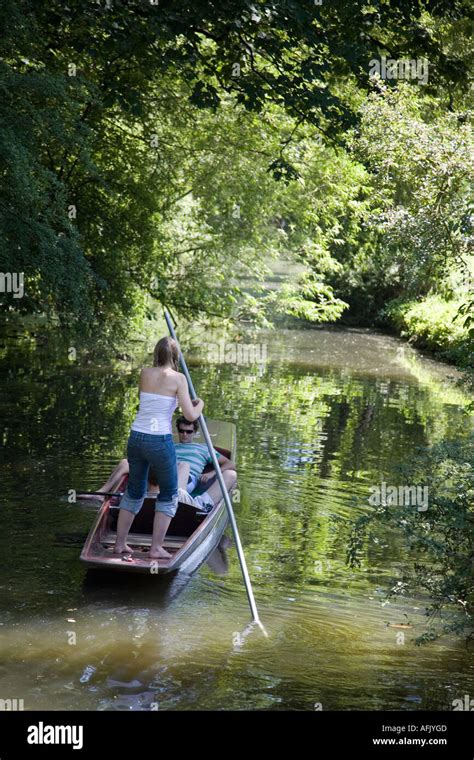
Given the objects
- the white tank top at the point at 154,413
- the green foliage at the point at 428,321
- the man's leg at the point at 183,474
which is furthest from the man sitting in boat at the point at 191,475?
the green foliage at the point at 428,321

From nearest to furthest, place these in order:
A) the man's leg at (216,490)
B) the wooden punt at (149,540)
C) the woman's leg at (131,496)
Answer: the wooden punt at (149,540) → the woman's leg at (131,496) → the man's leg at (216,490)

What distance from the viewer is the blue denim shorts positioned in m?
7.06

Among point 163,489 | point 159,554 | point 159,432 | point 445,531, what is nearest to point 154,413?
point 159,432

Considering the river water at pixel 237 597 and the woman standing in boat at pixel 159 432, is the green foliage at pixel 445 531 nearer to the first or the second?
the river water at pixel 237 597

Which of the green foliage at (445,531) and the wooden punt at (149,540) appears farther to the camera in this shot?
the wooden punt at (149,540)

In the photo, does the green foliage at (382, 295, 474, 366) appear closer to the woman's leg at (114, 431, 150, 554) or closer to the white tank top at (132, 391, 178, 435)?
the woman's leg at (114, 431, 150, 554)

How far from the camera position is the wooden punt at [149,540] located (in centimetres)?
690

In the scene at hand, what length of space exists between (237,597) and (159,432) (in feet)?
4.28

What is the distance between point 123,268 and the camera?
15.9 m

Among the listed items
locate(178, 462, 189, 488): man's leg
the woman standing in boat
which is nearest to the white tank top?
the woman standing in boat

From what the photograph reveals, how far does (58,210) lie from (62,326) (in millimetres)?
3267

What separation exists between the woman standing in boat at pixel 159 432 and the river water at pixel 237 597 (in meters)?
0.51

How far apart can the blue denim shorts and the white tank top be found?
0.14ft

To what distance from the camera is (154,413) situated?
7.03 meters
